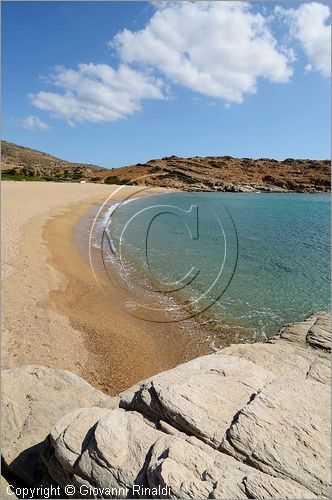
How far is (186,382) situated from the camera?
5926mm

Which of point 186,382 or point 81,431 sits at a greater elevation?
point 186,382

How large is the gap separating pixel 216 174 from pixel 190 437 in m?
123

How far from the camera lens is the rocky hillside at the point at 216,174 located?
107 meters

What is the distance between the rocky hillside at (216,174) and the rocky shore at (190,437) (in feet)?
311

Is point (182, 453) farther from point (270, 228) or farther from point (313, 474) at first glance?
point (270, 228)

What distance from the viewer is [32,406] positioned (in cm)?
714

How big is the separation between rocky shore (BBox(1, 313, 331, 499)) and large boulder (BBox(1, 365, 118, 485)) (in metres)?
0.02

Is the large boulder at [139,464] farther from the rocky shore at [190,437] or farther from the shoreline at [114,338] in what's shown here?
the shoreline at [114,338]

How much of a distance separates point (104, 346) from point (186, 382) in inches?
242

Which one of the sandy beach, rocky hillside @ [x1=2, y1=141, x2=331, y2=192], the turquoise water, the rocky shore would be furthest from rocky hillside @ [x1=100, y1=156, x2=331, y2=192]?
the rocky shore

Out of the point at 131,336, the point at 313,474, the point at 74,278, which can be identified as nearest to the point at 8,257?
the point at 74,278

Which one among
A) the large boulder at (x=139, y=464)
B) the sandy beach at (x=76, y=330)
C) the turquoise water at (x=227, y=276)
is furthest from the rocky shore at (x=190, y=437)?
the turquoise water at (x=227, y=276)

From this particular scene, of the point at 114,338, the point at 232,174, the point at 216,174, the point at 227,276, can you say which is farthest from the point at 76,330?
the point at 232,174

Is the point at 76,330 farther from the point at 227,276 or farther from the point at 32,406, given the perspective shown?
the point at 227,276
